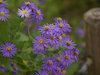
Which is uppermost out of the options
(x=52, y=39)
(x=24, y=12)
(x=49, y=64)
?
(x=24, y=12)

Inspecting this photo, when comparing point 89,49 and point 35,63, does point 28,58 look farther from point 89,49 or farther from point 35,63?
point 89,49

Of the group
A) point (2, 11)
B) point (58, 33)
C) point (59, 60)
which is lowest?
point (59, 60)

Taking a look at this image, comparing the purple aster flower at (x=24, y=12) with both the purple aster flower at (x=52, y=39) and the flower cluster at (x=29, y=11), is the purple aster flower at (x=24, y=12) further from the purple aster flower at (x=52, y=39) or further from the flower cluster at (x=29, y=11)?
the purple aster flower at (x=52, y=39)

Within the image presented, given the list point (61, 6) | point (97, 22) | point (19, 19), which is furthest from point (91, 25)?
point (61, 6)

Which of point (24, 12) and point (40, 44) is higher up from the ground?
point (24, 12)

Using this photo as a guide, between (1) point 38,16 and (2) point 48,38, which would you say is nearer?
(2) point 48,38

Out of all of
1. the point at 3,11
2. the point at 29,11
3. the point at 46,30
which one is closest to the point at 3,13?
the point at 3,11

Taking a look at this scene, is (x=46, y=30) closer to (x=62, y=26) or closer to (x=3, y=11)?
(x=62, y=26)

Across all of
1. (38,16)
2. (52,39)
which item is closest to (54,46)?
(52,39)

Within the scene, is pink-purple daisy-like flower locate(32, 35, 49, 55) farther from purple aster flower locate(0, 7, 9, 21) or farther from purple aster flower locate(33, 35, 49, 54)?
purple aster flower locate(0, 7, 9, 21)

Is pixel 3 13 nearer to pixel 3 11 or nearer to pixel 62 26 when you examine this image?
pixel 3 11
